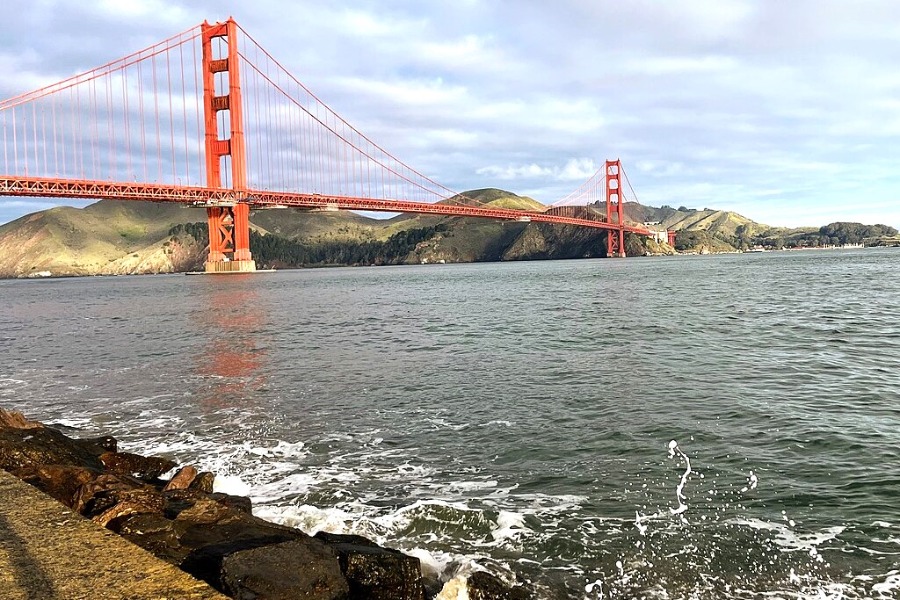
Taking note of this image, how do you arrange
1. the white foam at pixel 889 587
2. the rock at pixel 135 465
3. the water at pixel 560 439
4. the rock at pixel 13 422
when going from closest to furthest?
1. the white foam at pixel 889 587
2. the water at pixel 560 439
3. the rock at pixel 135 465
4. the rock at pixel 13 422

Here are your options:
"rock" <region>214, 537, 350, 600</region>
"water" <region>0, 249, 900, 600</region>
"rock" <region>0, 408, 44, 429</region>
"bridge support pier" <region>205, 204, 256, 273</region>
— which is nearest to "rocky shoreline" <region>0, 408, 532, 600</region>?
"rock" <region>214, 537, 350, 600</region>

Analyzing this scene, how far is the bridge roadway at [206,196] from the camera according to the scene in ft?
175

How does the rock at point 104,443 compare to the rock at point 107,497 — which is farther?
the rock at point 104,443

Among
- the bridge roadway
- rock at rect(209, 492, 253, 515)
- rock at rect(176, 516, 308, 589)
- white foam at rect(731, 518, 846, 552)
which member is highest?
the bridge roadway

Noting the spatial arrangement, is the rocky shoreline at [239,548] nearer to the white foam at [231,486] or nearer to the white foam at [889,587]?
the white foam at [231,486]

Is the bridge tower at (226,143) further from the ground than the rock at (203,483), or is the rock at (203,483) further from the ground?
the bridge tower at (226,143)

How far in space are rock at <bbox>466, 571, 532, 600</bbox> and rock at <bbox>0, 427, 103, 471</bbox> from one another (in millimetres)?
4163

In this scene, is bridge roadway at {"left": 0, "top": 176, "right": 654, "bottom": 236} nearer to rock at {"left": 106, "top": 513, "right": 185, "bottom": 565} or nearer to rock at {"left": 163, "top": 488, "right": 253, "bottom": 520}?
rock at {"left": 163, "top": 488, "right": 253, "bottom": 520}

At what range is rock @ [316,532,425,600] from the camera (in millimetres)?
4004

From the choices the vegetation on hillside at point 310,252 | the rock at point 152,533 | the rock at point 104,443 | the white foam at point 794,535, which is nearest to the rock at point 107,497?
the rock at point 152,533

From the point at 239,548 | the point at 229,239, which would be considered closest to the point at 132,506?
the point at 239,548

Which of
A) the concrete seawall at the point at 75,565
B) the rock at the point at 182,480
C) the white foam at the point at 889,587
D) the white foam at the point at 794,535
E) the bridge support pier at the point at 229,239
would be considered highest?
the bridge support pier at the point at 229,239

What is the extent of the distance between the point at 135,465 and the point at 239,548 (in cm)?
343

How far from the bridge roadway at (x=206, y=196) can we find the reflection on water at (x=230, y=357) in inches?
1221
